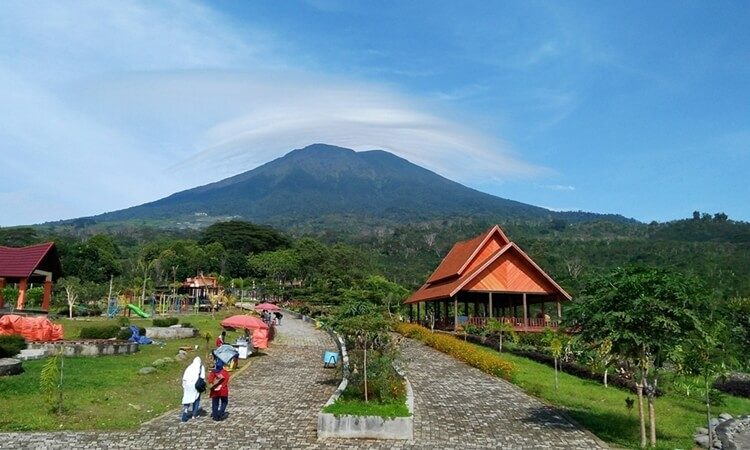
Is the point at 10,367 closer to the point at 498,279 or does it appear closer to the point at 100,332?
the point at 100,332

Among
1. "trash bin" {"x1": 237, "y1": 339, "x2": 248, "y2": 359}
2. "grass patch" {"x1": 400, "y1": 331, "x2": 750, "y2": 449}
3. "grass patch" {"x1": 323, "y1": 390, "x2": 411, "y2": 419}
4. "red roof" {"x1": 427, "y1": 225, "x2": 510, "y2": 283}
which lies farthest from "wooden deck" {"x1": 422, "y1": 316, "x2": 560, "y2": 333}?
"grass patch" {"x1": 323, "y1": 390, "x2": 411, "y2": 419}

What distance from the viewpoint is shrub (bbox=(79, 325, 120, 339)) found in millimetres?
21531

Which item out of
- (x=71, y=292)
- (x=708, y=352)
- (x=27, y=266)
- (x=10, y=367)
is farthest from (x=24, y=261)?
(x=708, y=352)

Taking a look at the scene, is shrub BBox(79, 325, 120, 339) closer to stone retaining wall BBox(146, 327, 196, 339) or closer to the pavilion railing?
stone retaining wall BBox(146, 327, 196, 339)

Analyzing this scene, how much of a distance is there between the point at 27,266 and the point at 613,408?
26.3m

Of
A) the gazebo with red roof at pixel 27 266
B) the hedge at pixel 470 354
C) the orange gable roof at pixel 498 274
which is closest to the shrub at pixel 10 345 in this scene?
the hedge at pixel 470 354

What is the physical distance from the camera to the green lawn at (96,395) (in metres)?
11.0

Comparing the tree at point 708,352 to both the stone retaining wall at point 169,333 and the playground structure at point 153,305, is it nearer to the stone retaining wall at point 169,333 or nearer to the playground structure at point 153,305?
the stone retaining wall at point 169,333

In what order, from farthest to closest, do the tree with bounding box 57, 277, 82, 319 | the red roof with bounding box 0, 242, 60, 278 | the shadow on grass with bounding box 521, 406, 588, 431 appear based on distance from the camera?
1. the tree with bounding box 57, 277, 82, 319
2. the red roof with bounding box 0, 242, 60, 278
3. the shadow on grass with bounding box 521, 406, 588, 431

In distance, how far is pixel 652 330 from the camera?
415 inches

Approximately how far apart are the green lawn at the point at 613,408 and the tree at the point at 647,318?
3.62 ft

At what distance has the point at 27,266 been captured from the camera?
93.0 ft

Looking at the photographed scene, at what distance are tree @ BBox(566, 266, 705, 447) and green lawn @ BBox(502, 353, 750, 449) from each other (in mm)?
1103

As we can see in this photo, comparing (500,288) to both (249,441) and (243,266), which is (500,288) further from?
(243,266)
